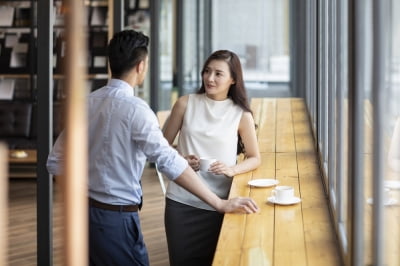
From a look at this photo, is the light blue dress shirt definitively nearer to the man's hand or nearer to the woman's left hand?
the man's hand

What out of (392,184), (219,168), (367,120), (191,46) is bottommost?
(219,168)

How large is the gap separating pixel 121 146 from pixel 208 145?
753 mm

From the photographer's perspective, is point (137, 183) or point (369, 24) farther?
point (137, 183)

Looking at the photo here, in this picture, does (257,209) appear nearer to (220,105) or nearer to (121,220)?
(121,220)

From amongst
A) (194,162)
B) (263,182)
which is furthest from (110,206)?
(263,182)

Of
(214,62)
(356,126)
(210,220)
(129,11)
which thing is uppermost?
(129,11)

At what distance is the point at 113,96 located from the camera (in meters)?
2.89

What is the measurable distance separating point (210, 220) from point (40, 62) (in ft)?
3.90

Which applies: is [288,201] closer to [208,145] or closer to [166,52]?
[208,145]

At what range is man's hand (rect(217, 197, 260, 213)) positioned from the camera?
2928mm

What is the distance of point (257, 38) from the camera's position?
44.7ft

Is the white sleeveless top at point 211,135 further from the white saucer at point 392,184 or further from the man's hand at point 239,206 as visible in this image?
the white saucer at point 392,184

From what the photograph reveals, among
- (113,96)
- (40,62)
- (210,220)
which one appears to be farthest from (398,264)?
(40,62)

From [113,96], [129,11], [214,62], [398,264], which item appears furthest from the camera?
[129,11]
